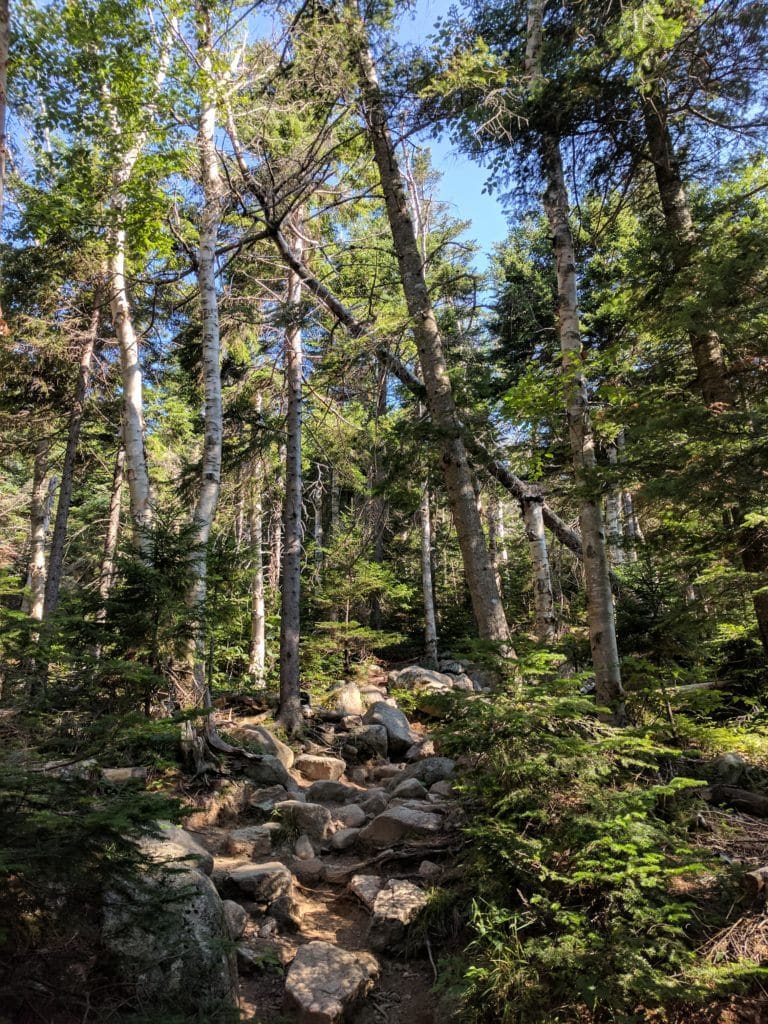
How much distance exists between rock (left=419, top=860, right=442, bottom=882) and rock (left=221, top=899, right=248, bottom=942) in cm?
153

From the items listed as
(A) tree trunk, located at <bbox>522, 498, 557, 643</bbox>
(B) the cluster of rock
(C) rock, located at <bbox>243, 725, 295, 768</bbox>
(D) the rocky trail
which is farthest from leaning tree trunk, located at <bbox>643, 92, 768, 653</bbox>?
(C) rock, located at <bbox>243, 725, 295, 768</bbox>

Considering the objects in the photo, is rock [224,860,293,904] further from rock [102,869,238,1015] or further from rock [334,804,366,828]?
rock [334,804,366,828]

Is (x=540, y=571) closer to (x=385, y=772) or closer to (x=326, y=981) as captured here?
(x=385, y=772)

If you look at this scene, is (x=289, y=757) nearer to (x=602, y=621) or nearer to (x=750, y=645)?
(x=602, y=621)

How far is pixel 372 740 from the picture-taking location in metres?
10.3

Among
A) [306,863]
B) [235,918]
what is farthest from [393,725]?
[235,918]

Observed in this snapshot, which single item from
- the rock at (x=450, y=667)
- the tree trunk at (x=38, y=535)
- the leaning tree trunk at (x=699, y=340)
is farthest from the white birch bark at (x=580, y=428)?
the tree trunk at (x=38, y=535)

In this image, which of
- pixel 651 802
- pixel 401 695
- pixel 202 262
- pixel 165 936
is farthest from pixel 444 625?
pixel 165 936

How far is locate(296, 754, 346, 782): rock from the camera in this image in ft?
29.4

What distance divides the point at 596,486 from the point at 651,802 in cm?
312

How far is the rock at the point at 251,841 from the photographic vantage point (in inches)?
230

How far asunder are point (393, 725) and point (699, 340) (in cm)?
855

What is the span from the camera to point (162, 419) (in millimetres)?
16828

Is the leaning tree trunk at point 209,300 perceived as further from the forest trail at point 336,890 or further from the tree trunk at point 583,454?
the tree trunk at point 583,454
